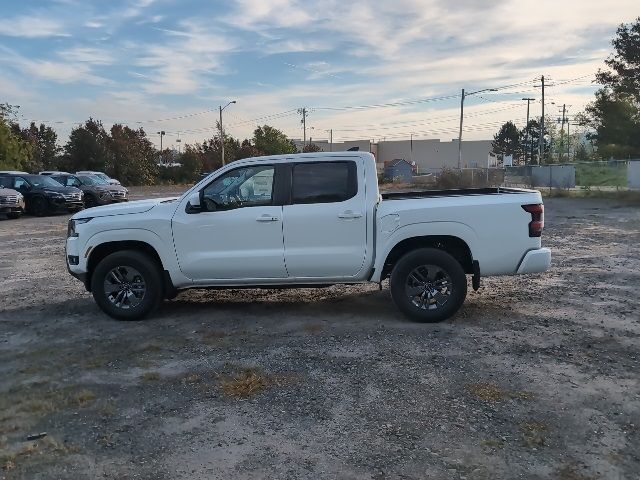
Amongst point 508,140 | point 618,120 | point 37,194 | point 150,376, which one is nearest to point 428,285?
point 150,376

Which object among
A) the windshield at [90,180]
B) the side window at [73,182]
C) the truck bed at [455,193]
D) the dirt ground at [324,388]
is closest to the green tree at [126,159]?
the windshield at [90,180]

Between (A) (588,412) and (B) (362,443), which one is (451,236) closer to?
(A) (588,412)

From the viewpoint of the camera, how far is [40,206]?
916 inches

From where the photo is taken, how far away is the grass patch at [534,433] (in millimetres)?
3750

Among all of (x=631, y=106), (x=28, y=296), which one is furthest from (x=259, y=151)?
(x=28, y=296)

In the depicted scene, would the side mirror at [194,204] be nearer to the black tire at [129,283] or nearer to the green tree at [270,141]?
the black tire at [129,283]

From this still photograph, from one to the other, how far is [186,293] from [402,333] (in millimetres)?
3543

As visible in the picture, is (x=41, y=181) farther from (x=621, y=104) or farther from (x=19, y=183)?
(x=621, y=104)

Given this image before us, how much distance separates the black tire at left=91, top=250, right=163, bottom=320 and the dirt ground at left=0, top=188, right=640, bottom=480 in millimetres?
171

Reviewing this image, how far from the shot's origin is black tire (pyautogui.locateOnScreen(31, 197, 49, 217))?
23.2 metres

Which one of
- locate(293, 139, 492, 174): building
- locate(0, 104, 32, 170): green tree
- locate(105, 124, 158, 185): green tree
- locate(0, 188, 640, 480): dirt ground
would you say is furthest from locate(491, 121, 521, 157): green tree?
locate(0, 188, 640, 480): dirt ground

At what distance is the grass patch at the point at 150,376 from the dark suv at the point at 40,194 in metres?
20.2

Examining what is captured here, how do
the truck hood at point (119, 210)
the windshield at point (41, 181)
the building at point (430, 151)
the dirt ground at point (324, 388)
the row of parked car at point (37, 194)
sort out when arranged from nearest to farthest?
1. the dirt ground at point (324, 388)
2. the truck hood at point (119, 210)
3. the row of parked car at point (37, 194)
4. the windshield at point (41, 181)
5. the building at point (430, 151)

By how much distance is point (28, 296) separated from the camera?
8.36m
